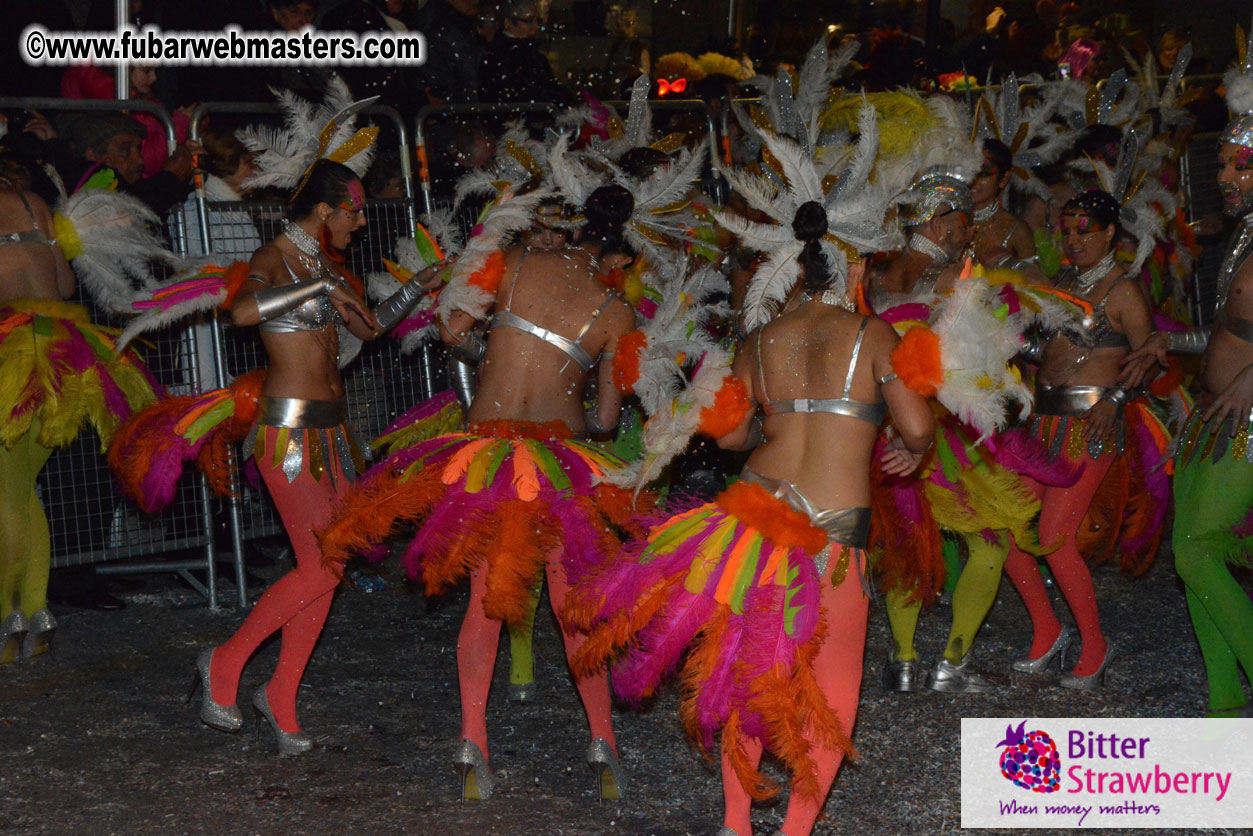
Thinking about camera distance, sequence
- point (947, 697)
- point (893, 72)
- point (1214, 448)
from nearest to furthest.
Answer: point (1214, 448)
point (947, 697)
point (893, 72)

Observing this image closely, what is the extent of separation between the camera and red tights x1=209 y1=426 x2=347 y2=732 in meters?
4.27

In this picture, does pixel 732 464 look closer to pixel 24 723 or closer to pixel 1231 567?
pixel 1231 567

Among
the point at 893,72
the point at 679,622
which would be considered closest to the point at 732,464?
the point at 679,622

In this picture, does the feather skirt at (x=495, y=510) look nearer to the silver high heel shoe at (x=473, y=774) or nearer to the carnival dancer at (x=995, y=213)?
the silver high heel shoe at (x=473, y=774)

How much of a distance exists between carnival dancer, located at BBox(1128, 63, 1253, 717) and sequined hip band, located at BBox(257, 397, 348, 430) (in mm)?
3036

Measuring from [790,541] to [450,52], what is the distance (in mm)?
5367

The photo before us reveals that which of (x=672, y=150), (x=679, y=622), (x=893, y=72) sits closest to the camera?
(x=679, y=622)

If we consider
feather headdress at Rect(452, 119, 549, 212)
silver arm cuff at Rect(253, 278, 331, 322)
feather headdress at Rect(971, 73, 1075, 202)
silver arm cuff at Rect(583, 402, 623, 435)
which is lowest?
silver arm cuff at Rect(583, 402, 623, 435)

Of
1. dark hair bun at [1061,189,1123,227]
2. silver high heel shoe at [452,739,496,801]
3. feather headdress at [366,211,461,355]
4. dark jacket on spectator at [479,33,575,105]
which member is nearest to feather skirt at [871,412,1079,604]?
dark hair bun at [1061,189,1123,227]

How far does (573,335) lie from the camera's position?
4.12 meters

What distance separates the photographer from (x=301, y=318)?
4285 millimetres

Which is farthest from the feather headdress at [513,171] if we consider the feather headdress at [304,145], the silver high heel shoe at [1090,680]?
the silver high heel shoe at [1090,680]

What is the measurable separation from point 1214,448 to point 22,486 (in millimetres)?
4653

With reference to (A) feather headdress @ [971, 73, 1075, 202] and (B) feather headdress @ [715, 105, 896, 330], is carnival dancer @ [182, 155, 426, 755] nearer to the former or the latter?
(B) feather headdress @ [715, 105, 896, 330]
